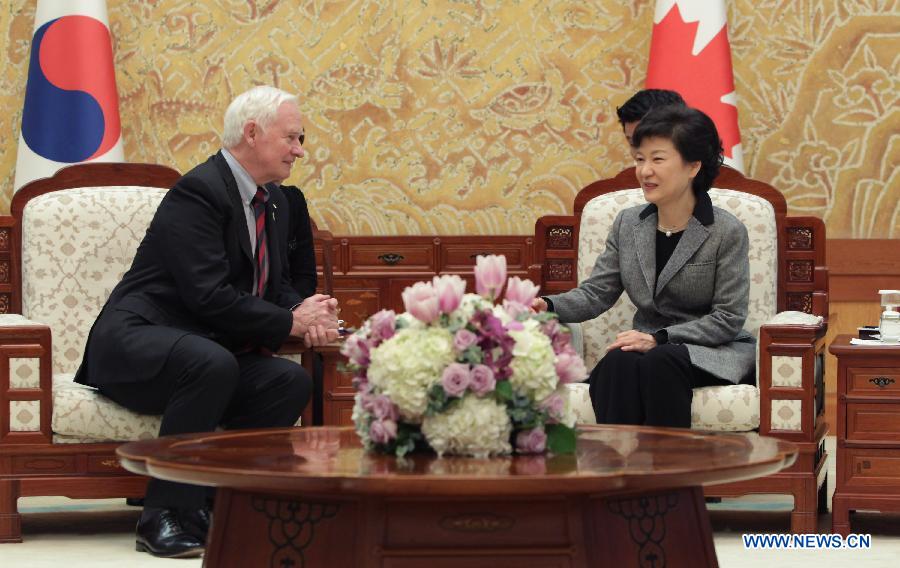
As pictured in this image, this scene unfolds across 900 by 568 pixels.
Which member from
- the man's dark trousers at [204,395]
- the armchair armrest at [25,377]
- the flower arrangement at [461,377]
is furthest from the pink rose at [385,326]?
the armchair armrest at [25,377]

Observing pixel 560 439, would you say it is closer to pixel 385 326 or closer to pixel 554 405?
pixel 554 405

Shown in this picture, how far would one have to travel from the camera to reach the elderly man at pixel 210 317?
155 inches

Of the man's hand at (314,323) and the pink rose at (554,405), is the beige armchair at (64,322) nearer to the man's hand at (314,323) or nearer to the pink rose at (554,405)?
the man's hand at (314,323)

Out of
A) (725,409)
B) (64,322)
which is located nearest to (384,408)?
(725,409)

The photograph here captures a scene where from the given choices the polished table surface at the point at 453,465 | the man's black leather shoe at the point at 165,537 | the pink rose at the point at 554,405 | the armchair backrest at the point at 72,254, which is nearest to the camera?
the polished table surface at the point at 453,465

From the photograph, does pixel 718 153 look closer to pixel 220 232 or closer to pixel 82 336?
pixel 220 232

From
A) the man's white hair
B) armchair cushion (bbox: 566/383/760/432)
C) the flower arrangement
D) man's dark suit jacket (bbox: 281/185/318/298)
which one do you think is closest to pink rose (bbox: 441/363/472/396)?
the flower arrangement

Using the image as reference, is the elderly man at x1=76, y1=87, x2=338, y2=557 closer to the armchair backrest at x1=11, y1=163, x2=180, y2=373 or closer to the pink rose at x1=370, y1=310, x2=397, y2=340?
the armchair backrest at x1=11, y1=163, x2=180, y2=373

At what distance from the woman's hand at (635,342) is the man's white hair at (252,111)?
4.12 feet

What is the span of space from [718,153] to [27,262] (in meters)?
2.30

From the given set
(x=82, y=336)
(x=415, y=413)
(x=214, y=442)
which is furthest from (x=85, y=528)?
(x=415, y=413)

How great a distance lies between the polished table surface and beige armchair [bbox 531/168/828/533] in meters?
1.33

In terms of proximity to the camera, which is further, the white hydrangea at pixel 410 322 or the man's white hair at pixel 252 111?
the man's white hair at pixel 252 111

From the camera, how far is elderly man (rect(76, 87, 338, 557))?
394 cm
